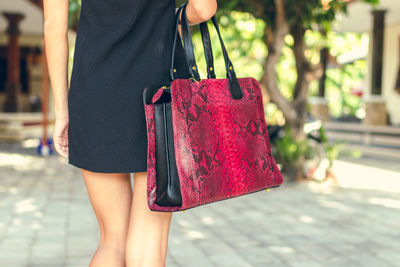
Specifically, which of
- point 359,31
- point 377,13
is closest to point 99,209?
point 377,13

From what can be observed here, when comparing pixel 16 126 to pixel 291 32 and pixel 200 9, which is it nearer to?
pixel 291 32

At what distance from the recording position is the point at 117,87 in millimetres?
1437

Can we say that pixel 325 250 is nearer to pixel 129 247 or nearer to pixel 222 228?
pixel 222 228

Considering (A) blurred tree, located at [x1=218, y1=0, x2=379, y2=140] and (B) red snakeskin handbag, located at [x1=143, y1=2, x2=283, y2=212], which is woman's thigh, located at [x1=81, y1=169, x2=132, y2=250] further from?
(A) blurred tree, located at [x1=218, y1=0, x2=379, y2=140]

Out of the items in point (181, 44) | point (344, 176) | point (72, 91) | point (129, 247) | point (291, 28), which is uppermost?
point (291, 28)

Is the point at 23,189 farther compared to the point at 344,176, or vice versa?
the point at 344,176

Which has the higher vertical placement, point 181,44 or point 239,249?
point 181,44

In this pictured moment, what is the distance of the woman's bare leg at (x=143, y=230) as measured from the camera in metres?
1.49

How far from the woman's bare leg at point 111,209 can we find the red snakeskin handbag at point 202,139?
23 cm

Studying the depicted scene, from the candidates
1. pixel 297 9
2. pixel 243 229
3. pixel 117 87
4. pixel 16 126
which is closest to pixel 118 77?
pixel 117 87

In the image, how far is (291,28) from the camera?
6848 millimetres

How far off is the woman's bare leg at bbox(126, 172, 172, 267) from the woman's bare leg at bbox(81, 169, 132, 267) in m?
0.08

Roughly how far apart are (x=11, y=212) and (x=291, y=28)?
4.27m

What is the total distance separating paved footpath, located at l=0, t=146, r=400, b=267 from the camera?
3345 mm
